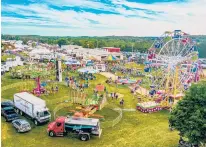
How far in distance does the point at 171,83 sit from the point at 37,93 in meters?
17.6

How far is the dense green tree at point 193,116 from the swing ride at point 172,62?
11241mm

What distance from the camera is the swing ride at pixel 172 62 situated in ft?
102

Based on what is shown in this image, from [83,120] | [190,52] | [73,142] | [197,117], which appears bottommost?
[73,142]

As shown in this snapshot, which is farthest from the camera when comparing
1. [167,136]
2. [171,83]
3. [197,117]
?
[171,83]

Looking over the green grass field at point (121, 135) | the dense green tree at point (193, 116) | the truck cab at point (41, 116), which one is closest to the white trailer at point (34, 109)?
the truck cab at point (41, 116)

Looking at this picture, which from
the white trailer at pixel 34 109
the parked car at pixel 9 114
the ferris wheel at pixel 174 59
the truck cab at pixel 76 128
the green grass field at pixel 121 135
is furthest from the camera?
the ferris wheel at pixel 174 59

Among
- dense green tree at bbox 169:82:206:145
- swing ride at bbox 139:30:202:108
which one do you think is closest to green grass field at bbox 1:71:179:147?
dense green tree at bbox 169:82:206:145

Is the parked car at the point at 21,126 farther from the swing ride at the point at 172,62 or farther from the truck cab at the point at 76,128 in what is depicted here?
the swing ride at the point at 172,62

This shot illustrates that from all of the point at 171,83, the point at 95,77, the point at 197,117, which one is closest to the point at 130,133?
the point at 197,117

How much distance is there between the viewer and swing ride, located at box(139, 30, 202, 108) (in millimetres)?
31094

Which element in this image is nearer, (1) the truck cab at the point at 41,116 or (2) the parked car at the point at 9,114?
(1) the truck cab at the point at 41,116

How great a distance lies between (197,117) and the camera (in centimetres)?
1748

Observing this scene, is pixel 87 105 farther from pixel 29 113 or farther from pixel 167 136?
pixel 167 136

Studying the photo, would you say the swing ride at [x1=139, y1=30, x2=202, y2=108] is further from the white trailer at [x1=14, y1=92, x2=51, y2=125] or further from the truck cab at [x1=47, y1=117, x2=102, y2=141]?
the white trailer at [x1=14, y1=92, x2=51, y2=125]
